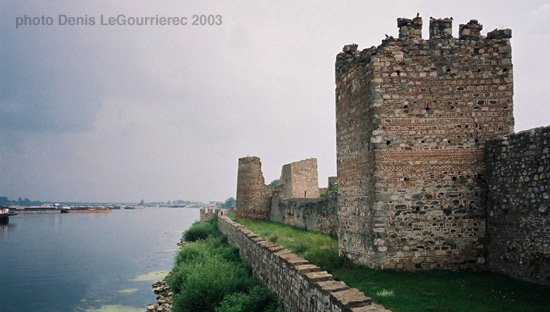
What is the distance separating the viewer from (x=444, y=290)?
718 cm

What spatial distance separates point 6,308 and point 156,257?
13.2m

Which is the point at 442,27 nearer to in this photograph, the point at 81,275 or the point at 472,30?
the point at 472,30

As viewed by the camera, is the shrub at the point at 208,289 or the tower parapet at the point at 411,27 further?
the shrub at the point at 208,289

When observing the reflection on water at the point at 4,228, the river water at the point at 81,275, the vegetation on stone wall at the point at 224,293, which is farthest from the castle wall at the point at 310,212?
the reflection on water at the point at 4,228

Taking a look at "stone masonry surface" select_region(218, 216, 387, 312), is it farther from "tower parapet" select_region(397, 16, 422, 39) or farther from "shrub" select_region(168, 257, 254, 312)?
"tower parapet" select_region(397, 16, 422, 39)

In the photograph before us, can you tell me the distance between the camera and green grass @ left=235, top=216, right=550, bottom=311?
20.4 ft

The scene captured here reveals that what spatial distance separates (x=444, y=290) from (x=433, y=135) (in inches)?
137

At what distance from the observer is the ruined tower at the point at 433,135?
884 cm

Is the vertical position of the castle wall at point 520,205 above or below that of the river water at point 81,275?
above

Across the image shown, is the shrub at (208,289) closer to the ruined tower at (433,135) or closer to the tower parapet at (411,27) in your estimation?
the ruined tower at (433,135)

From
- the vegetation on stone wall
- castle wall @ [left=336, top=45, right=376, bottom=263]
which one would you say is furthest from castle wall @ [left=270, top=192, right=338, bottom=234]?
castle wall @ [left=336, top=45, right=376, bottom=263]

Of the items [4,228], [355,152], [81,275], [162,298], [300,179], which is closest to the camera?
[355,152]

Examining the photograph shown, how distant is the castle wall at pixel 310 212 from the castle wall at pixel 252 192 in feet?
4.97

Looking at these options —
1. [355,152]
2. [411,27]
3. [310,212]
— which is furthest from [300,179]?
[411,27]
